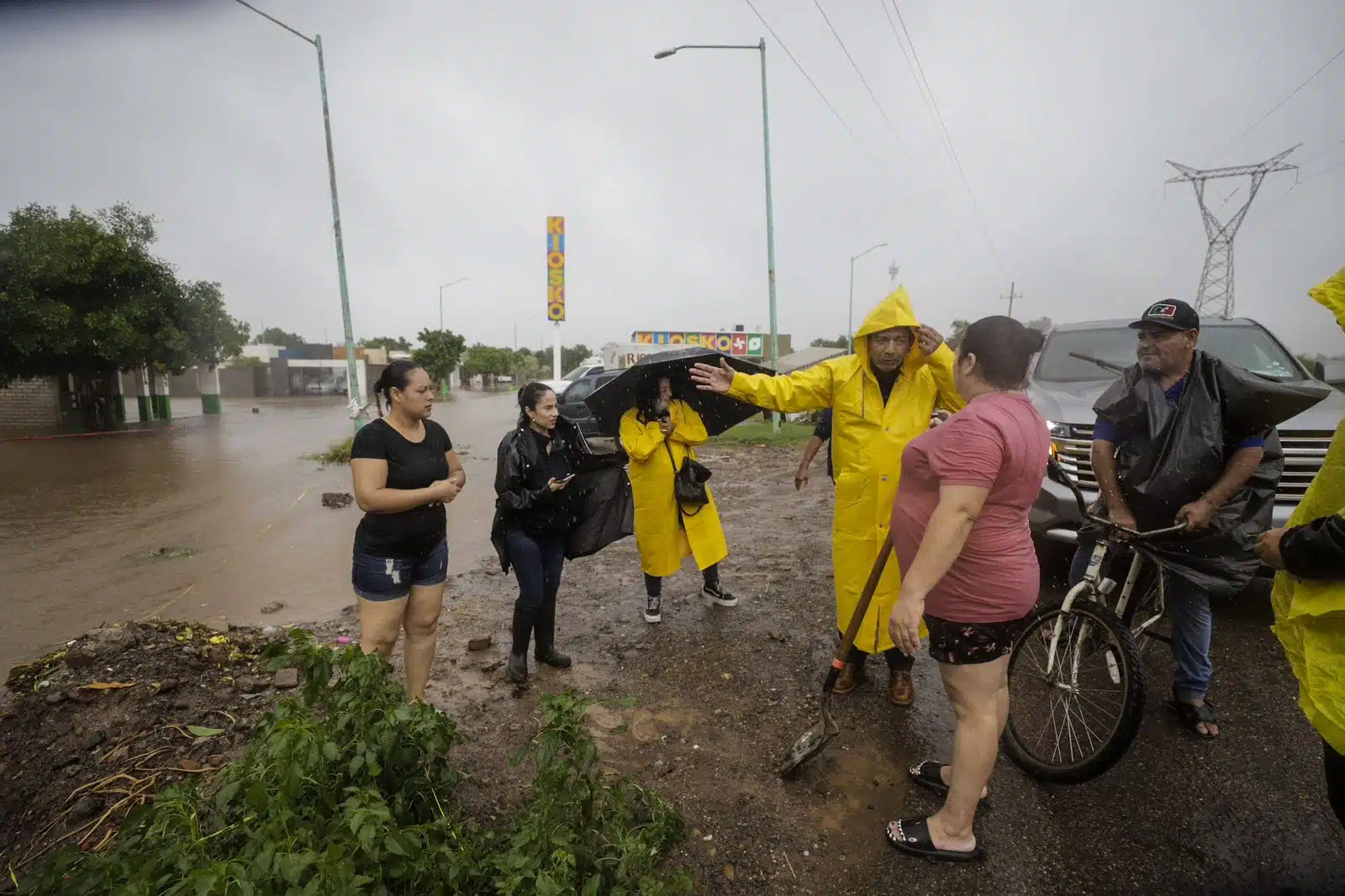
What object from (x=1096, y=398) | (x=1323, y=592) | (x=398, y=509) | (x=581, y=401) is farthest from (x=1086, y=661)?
(x=581, y=401)

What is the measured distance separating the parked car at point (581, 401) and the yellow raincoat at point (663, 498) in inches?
292

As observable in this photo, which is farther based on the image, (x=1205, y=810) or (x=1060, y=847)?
(x=1205, y=810)

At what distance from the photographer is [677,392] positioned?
4.52 m

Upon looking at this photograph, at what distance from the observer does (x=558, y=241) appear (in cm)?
3056

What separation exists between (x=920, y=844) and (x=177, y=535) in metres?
8.82

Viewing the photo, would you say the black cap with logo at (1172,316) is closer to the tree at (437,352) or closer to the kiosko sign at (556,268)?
the kiosko sign at (556,268)

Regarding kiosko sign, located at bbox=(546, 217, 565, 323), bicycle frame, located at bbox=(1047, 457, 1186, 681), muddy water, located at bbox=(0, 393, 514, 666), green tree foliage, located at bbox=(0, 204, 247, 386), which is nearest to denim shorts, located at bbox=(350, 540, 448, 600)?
muddy water, located at bbox=(0, 393, 514, 666)

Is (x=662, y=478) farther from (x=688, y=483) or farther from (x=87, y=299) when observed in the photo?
(x=87, y=299)

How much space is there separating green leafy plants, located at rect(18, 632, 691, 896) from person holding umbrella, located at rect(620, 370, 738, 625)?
2233 millimetres

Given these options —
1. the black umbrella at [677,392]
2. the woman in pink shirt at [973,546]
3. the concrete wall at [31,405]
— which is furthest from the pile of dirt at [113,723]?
the concrete wall at [31,405]

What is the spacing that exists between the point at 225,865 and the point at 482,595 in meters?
4.10

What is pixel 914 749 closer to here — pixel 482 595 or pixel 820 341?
pixel 482 595

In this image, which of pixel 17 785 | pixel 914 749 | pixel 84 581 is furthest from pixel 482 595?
pixel 84 581

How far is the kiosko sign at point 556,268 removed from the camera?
29.8m
